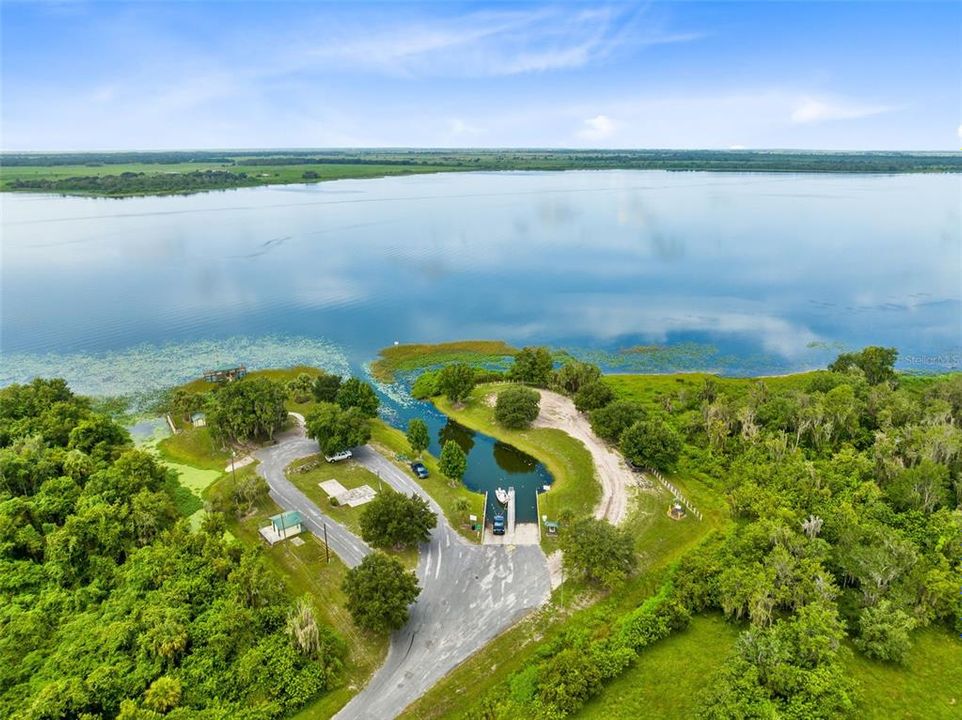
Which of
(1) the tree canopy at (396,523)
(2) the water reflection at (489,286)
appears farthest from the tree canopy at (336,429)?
(2) the water reflection at (489,286)

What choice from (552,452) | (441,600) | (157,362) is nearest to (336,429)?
(441,600)

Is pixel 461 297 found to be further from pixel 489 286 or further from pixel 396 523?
pixel 396 523

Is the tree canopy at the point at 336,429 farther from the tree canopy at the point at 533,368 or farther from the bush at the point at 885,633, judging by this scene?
the bush at the point at 885,633

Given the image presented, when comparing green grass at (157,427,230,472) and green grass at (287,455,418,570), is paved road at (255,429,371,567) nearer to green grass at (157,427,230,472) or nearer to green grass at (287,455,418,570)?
green grass at (287,455,418,570)

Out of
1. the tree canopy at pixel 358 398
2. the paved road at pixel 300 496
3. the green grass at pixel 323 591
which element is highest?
the tree canopy at pixel 358 398

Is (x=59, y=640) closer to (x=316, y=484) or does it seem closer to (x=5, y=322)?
(x=316, y=484)
